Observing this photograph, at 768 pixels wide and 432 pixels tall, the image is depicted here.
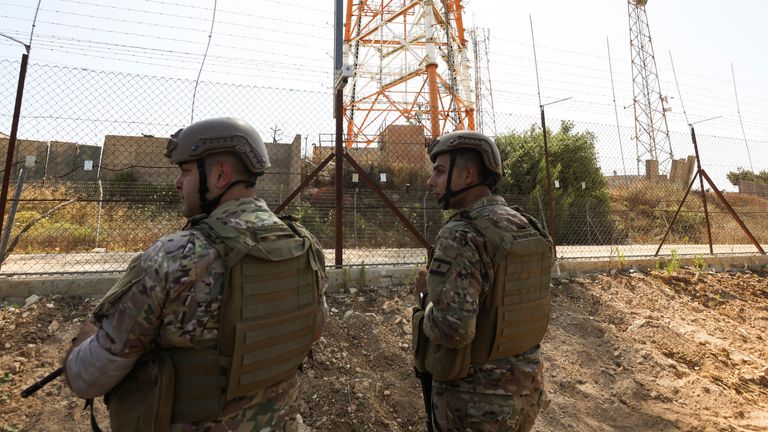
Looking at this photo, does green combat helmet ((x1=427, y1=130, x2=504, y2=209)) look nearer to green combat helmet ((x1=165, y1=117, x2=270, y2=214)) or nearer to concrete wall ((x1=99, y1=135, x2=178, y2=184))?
green combat helmet ((x1=165, y1=117, x2=270, y2=214))

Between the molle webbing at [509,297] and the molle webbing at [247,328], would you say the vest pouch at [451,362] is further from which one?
the molle webbing at [247,328]

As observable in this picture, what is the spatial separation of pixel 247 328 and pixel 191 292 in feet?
0.66

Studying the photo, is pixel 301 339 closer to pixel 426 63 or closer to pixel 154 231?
pixel 154 231

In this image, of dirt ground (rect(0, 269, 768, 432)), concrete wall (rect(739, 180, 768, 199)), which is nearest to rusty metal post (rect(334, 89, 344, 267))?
dirt ground (rect(0, 269, 768, 432))

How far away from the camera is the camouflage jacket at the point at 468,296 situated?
1616 mm

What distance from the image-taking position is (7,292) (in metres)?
3.54

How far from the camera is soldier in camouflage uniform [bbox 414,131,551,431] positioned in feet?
5.38

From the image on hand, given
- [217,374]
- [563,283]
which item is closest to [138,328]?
[217,374]

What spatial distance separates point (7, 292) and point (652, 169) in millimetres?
19447

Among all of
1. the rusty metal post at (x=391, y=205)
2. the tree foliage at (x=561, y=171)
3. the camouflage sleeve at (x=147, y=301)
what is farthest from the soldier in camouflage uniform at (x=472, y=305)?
the tree foliage at (x=561, y=171)

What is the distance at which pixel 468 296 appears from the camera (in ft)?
5.33

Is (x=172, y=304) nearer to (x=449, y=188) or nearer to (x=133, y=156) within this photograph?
(x=449, y=188)

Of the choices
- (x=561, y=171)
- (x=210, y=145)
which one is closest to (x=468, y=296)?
(x=210, y=145)

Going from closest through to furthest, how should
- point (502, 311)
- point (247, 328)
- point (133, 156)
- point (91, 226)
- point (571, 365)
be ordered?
point (247, 328), point (502, 311), point (571, 365), point (91, 226), point (133, 156)
